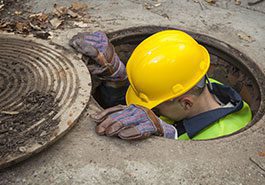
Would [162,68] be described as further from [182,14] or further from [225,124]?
[182,14]

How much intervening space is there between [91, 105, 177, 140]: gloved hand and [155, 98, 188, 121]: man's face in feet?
0.87

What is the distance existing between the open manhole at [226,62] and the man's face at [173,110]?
2.29 ft

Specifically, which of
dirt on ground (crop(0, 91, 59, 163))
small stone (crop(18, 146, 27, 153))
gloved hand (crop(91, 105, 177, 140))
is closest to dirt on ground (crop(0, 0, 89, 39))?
dirt on ground (crop(0, 91, 59, 163))

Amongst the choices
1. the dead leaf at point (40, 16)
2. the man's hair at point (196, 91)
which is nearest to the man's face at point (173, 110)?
the man's hair at point (196, 91)

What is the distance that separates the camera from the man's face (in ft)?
8.03

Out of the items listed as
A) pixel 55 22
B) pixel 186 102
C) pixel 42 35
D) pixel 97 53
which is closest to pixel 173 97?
pixel 186 102

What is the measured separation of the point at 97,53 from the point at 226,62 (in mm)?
1191

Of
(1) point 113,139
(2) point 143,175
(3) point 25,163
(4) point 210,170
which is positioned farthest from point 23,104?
(4) point 210,170

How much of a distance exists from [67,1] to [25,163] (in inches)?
81.1

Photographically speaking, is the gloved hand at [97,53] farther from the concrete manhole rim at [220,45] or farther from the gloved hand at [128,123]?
the gloved hand at [128,123]

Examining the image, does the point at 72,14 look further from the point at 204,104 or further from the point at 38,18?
the point at 204,104

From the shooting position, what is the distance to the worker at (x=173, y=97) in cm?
215

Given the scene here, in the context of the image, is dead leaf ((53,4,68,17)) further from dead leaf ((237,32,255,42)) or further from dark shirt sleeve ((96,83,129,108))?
dead leaf ((237,32,255,42))

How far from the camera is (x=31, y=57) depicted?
2.60 m
